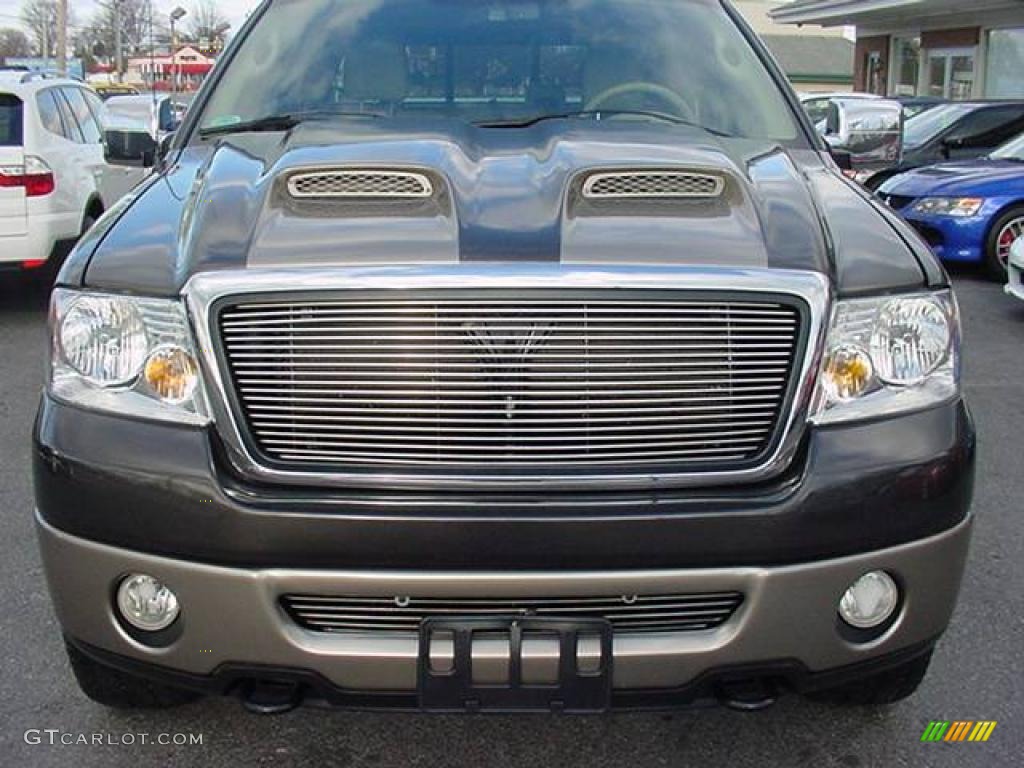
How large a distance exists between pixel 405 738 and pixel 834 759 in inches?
42.7

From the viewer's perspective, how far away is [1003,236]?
10.0 meters

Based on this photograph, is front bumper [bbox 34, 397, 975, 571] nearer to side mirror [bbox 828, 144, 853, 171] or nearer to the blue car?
side mirror [bbox 828, 144, 853, 171]

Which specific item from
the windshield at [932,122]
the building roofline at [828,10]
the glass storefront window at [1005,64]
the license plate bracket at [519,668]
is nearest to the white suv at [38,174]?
the license plate bracket at [519,668]

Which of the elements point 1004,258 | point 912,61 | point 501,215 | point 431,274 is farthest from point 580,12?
point 912,61

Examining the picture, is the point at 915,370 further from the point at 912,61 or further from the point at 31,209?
the point at 912,61

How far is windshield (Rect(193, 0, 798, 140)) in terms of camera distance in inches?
141

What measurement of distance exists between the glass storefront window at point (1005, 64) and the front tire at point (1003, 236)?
49.7 feet

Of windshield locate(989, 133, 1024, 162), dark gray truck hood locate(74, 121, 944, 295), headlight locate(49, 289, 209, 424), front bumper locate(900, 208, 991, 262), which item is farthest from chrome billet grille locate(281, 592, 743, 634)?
windshield locate(989, 133, 1024, 162)

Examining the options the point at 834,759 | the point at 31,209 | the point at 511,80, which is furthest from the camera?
the point at 31,209

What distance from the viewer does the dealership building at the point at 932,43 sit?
78.6ft

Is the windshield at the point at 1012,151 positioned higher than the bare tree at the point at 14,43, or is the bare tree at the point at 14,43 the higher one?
the bare tree at the point at 14,43

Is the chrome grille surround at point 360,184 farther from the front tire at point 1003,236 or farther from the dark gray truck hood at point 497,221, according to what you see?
the front tire at point 1003,236

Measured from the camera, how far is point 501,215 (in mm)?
2391

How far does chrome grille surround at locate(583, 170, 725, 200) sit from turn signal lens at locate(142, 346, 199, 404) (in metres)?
0.95
